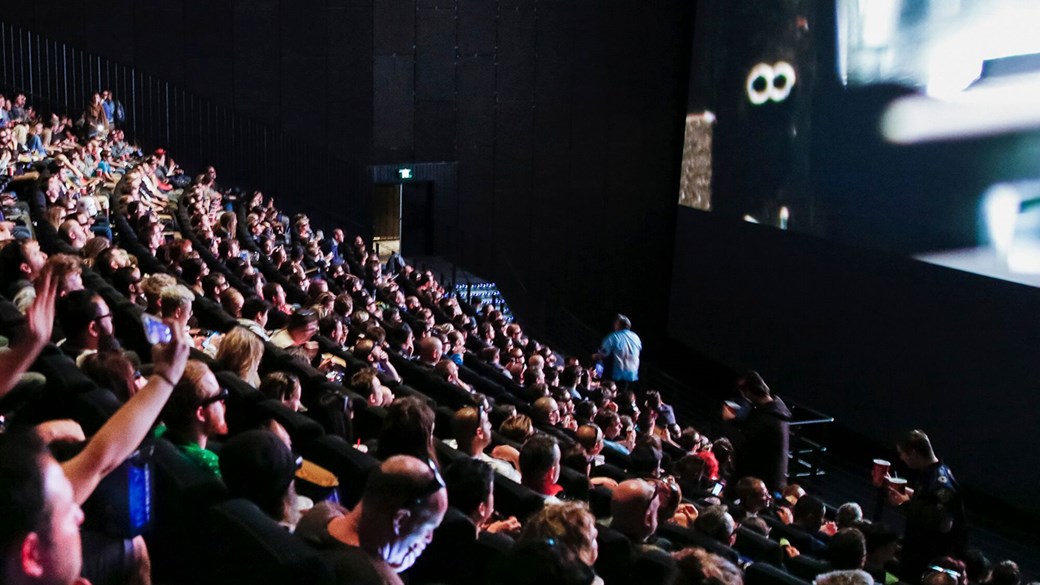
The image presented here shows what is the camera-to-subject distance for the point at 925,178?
10414 mm

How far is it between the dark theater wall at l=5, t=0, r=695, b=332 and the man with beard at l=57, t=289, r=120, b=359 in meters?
10.4

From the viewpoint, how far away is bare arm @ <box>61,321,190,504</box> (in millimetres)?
1982

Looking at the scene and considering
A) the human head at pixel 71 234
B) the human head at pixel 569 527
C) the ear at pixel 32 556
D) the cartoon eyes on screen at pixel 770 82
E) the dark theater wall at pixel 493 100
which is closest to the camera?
the ear at pixel 32 556

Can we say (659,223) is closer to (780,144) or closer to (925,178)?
(780,144)

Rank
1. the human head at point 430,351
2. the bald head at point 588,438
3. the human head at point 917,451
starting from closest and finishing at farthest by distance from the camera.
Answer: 1. the human head at point 917,451
2. the bald head at point 588,438
3. the human head at point 430,351

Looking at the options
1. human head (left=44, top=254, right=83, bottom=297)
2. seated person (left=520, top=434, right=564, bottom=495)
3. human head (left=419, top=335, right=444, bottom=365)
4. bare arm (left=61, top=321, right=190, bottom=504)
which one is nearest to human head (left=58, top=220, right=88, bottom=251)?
human head (left=419, top=335, right=444, bottom=365)

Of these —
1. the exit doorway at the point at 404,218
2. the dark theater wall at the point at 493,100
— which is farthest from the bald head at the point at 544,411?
the exit doorway at the point at 404,218

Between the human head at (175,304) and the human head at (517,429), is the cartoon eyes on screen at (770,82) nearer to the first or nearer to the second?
the human head at (517,429)

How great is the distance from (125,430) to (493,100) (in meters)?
13.7

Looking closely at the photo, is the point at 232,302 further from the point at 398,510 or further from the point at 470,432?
the point at 398,510

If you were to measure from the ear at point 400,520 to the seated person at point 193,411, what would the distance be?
801 millimetres

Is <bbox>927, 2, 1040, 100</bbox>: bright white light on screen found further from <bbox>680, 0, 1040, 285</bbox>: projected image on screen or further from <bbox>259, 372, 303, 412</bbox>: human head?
<bbox>259, 372, 303, 412</bbox>: human head

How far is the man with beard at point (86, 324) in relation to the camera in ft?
12.2

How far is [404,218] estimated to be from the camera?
1520cm
